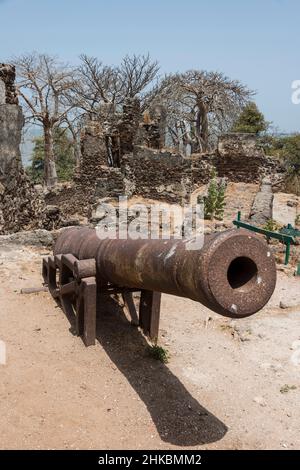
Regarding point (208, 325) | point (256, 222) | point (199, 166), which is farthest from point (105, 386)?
point (199, 166)

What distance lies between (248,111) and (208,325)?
2425 cm

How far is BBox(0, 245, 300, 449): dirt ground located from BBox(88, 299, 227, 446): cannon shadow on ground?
0.01 m

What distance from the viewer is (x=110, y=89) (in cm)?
2891

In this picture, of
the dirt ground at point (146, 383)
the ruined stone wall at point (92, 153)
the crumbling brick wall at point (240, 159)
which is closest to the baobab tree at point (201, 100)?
the crumbling brick wall at point (240, 159)

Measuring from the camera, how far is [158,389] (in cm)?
400

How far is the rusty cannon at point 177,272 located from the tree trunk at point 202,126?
23.2 m

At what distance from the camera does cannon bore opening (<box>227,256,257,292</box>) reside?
8.77 feet

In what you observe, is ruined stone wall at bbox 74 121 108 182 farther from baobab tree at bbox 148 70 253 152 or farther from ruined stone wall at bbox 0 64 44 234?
baobab tree at bbox 148 70 253 152

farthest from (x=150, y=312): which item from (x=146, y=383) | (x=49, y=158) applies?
(x=49, y=158)

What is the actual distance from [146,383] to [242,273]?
1.84 metres

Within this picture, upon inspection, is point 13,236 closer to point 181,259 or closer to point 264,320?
point 264,320

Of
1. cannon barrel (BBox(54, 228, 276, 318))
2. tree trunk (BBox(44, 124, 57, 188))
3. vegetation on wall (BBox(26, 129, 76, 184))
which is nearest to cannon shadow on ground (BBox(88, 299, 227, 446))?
cannon barrel (BBox(54, 228, 276, 318))

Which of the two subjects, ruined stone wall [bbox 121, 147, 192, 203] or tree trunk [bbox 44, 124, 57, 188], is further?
tree trunk [bbox 44, 124, 57, 188]

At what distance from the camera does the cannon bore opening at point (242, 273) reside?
8.77 ft
